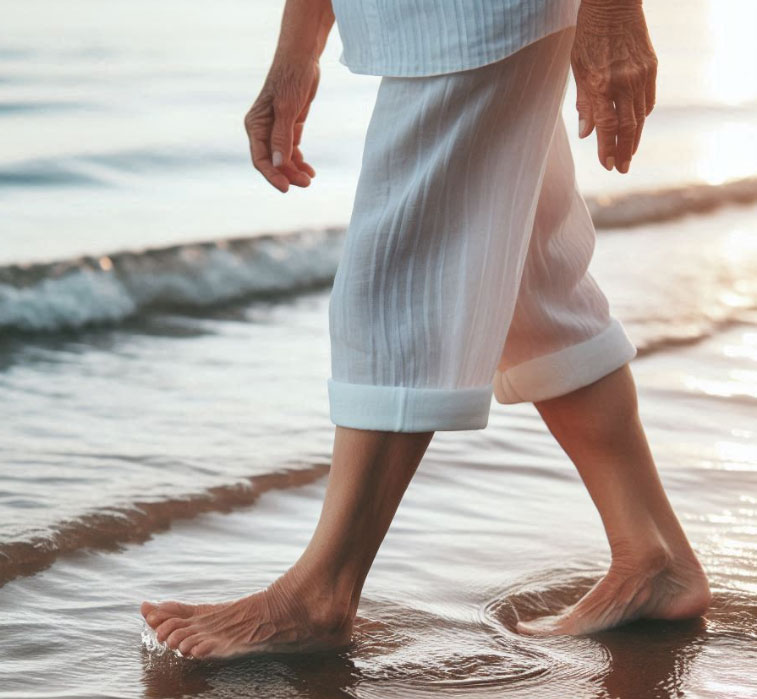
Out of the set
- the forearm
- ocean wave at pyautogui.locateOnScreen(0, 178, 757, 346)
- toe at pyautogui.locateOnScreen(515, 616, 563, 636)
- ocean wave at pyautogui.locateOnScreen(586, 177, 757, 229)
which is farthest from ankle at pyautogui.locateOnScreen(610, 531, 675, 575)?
ocean wave at pyautogui.locateOnScreen(586, 177, 757, 229)

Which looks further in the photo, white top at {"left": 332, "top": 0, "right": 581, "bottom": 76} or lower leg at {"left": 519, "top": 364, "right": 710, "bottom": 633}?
lower leg at {"left": 519, "top": 364, "right": 710, "bottom": 633}

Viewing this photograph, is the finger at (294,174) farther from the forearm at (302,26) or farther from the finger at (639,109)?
the finger at (639,109)

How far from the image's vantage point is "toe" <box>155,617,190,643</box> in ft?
5.91

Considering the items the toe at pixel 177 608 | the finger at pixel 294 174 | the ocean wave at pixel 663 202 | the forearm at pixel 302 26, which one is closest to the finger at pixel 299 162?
the finger at pixel 294 174

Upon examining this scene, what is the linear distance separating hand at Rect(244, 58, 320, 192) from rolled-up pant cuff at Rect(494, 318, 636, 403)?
43 centimetres

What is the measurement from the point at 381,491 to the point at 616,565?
1.45 feet

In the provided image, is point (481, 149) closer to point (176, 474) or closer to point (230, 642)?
point (230, 642)

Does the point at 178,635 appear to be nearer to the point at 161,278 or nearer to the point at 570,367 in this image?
the point at 570,367

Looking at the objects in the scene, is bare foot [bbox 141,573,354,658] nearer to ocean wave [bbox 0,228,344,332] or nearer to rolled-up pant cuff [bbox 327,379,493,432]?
rolled-up pant cuff [bbox 327,379,493,432]

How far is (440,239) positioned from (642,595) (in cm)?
62

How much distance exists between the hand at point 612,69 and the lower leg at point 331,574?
433mm

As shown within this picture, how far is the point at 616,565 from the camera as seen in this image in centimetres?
201

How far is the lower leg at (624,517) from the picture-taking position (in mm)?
1974

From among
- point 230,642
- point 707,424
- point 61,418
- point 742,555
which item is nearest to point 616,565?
point 742,555
